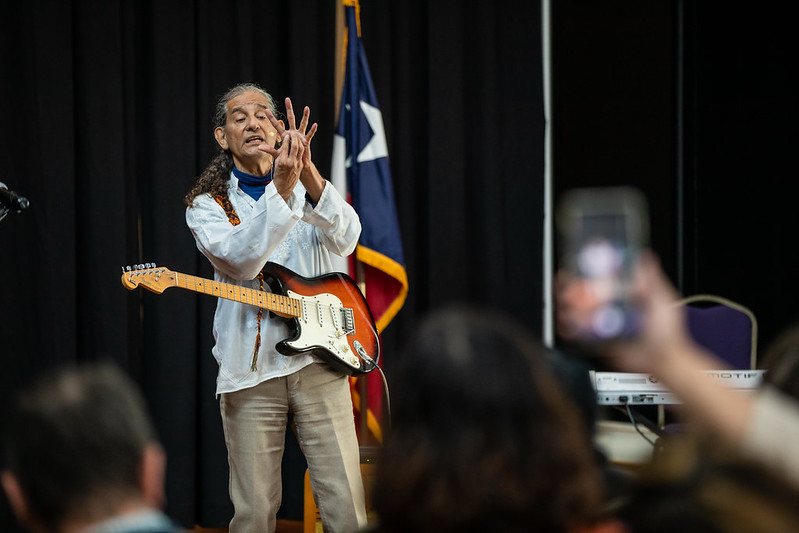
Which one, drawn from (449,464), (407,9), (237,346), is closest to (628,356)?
(449,464)

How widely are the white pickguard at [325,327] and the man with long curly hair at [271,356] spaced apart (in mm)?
61

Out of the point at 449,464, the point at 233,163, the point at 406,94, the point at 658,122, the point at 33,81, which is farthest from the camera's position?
the point at 658,122

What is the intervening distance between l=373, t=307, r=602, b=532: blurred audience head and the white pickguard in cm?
160

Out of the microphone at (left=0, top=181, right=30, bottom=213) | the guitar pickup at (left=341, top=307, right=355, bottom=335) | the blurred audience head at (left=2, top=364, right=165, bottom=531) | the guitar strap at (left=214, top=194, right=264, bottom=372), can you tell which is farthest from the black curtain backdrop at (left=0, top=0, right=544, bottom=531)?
the blurred audience head at (left=2, top=364, right=165, bottom=531)

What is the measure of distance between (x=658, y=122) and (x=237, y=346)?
2.86 meters

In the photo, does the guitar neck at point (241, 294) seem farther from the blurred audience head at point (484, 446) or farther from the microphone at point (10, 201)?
the blurred audience head at point (484, 446)

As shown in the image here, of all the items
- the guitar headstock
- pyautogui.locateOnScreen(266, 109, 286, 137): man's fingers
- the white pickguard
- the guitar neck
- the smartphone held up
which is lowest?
the white pickguard

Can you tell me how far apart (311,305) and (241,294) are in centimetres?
24

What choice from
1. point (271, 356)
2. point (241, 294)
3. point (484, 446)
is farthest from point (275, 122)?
point (484, 446)

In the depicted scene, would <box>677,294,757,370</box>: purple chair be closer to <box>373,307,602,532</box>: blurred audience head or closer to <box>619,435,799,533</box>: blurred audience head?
<box>619,435,799,533</box>: blurred audience head

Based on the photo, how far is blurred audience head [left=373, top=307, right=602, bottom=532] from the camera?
2.60ft

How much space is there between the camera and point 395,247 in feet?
11.7

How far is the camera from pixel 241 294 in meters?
2.39

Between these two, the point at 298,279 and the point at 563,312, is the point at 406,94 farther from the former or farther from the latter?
the point at 563,312
